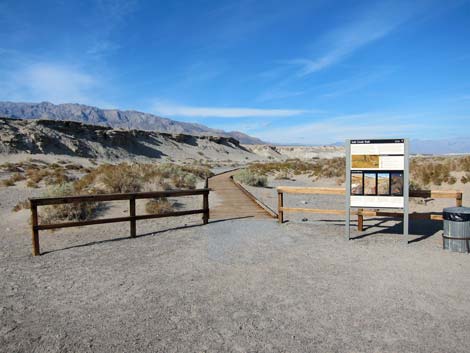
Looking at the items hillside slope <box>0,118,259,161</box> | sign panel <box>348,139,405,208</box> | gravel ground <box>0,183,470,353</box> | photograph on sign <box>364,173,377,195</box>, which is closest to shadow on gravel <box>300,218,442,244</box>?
gravel ground <box>0,183,470,353</box>

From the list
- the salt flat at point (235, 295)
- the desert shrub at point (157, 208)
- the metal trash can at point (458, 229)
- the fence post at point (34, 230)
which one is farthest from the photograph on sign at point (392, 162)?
the fence post at point (34, 230)

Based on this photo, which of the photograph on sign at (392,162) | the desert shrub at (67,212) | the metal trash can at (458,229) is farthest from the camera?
the desert shrub at (67,212)

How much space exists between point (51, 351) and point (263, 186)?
19.9 metres

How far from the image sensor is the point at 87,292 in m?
5.24

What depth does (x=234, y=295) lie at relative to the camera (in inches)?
200

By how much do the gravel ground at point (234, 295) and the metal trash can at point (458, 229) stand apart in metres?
0.31

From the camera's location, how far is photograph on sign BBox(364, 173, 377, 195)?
311 inches

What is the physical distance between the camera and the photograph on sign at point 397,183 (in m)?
7.73

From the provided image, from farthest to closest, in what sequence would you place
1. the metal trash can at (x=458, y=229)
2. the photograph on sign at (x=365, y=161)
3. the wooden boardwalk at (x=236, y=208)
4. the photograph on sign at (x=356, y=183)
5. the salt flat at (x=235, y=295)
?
the wooden boardwalk at (x=236, y=208) < the photograph on sign at (x=356, y=183) < the photograph on sign at (x=365, y=161) < the metal trash can at (x=458, y=229) < the salt flat at (x=235, y=295)

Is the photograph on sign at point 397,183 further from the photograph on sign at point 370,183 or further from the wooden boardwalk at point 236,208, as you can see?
the wooden boardwalk at point 236,208

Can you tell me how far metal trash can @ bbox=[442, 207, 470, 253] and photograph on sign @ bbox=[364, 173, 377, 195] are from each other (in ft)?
4.94

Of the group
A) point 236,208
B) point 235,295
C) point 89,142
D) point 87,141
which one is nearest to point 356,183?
point 235,295

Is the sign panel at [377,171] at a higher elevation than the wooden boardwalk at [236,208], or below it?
higher

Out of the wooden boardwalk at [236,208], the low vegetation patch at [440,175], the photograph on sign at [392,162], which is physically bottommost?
the wooden boardwalk at [236,208]
